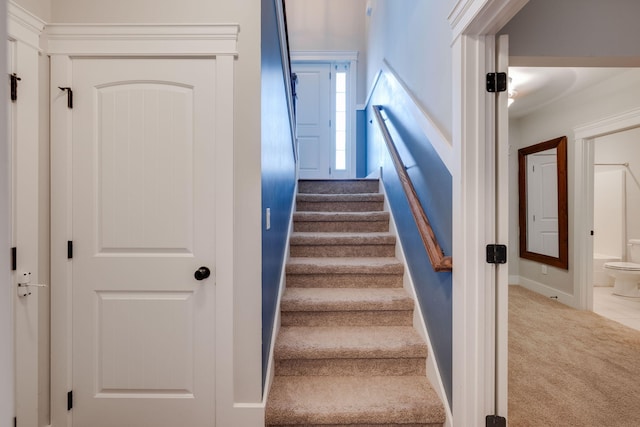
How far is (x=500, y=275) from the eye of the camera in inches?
54.1

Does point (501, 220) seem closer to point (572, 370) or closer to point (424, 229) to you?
point (424, 229)

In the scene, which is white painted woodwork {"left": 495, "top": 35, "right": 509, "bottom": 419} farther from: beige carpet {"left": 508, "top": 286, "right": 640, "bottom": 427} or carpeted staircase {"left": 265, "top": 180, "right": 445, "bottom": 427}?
beige carpet {"left": 508, "top": 286, "right": 640, "bottom": 427}

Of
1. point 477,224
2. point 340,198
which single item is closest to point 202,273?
point 477,224

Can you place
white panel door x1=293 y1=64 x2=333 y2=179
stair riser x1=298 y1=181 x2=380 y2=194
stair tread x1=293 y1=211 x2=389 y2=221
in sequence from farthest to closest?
1. white panel door x1=293 y1=64 x2=333 y2=179
2. stair riser x1=298 y1=181 x2=380 y2=194
3. stair tread x1=293 y1=211 x2=389 y2=221

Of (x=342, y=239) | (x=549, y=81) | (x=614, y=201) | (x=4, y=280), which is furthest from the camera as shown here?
(x=614, y=201)

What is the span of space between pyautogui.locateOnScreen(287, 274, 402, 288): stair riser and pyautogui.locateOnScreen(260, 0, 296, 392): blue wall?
0.21 meters

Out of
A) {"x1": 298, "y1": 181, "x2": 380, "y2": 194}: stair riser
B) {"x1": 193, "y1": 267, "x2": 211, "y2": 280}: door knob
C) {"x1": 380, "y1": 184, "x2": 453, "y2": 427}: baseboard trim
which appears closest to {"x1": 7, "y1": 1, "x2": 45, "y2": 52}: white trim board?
{"x1": 193, "y1": 267, "x2": 211, "y2": 280}: door knob

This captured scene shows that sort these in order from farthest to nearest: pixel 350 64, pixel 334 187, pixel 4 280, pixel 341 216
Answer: pixel 350 64
pixel 334 187
pixel 341 216
pixel 4 280

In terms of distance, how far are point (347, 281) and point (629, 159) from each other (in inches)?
196

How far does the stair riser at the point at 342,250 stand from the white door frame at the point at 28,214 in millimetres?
1633

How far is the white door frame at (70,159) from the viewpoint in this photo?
154 cm

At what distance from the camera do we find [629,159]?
4.60 meters

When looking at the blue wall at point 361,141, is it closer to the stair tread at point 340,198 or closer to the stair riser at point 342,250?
the stair tread at point 340,198

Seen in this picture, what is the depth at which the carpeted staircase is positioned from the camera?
5.14ft
